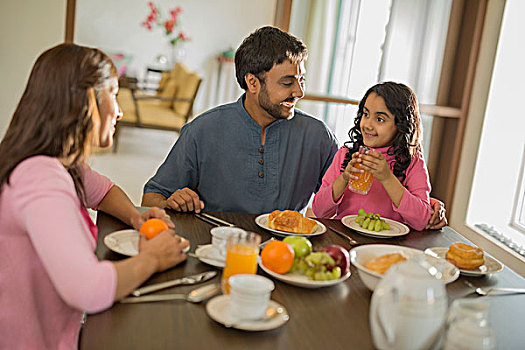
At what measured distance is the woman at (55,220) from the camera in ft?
3.26

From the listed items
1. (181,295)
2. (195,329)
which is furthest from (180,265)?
(195,329)

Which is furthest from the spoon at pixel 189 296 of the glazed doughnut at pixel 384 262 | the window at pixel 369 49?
the window at pixel 369 49

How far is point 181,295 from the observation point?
3.59 feet

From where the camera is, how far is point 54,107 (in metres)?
1.15

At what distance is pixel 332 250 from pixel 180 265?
13.7 inches

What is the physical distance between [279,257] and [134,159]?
17.0 ft

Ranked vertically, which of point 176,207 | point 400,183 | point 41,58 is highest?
point 41,58

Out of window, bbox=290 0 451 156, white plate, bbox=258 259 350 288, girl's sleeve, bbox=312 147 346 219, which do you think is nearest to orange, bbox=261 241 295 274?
white plate, bbox=258 259 350 288

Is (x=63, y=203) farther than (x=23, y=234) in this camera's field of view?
No

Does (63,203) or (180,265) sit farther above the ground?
(63,203)

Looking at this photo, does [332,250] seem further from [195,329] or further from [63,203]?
[63,203]

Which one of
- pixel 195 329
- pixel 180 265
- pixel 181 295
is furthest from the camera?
pixel 180 265

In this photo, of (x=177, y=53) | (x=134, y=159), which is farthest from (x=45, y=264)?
(x=177, y=53)

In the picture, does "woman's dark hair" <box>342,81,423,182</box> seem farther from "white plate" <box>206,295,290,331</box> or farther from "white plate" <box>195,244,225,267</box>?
"white plate" <box>206,295,290,331</box>
